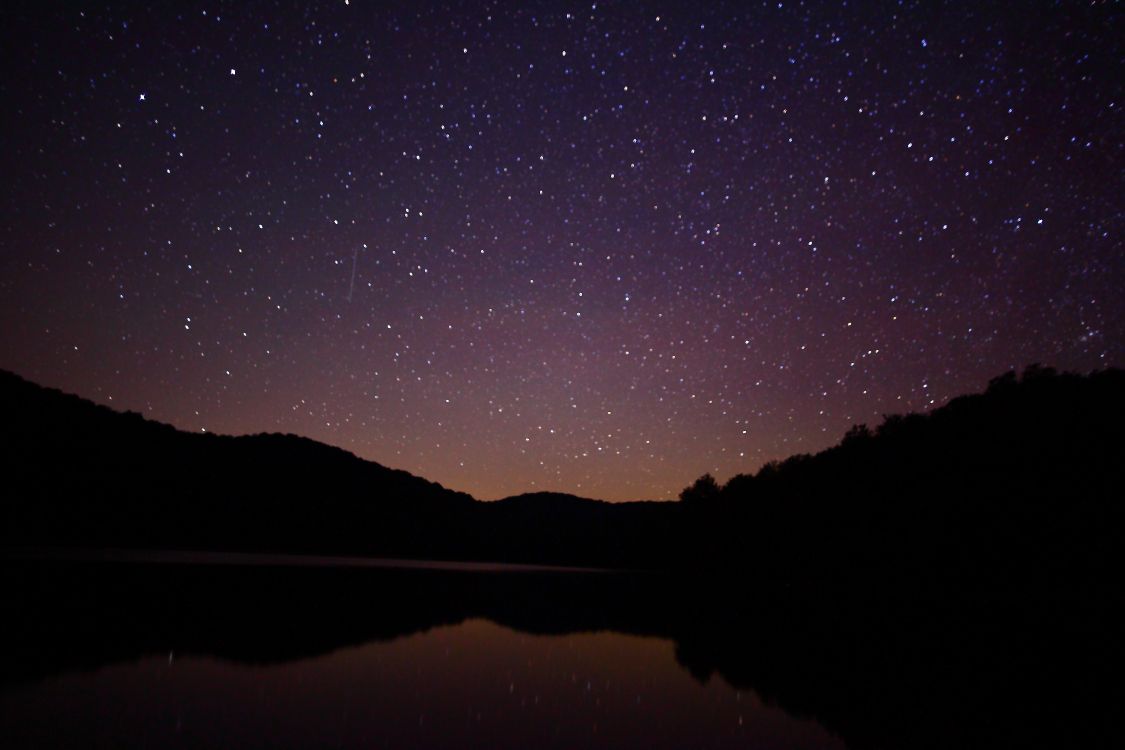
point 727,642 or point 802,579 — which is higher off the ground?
point 727,642

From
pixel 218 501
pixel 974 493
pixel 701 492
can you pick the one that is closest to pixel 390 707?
pixel 974 493

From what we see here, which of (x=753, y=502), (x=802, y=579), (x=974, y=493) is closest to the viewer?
(x=974, y=493)

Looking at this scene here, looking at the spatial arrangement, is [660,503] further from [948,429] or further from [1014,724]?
[1014,724]

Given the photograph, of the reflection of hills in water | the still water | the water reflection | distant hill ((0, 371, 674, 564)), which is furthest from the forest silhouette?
the water reflection

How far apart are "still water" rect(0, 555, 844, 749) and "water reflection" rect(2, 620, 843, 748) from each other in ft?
0.10

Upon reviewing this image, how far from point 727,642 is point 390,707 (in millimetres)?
9997

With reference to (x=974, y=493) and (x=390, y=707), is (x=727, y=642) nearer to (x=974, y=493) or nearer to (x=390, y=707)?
(x=390, y=707)

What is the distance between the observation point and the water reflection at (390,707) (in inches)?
222

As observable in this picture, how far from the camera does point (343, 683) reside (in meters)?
7.89

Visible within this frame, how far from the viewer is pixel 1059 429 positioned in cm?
3173

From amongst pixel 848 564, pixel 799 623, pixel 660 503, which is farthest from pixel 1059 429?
pixel 660 503

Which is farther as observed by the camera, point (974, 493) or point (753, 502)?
point (753, 502)

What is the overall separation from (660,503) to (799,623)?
3269 inches

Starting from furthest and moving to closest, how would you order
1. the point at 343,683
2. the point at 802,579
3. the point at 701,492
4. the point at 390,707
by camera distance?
the point at 701,492 < the point at 802,579 < the point at 343,683 < the point at 390,707
